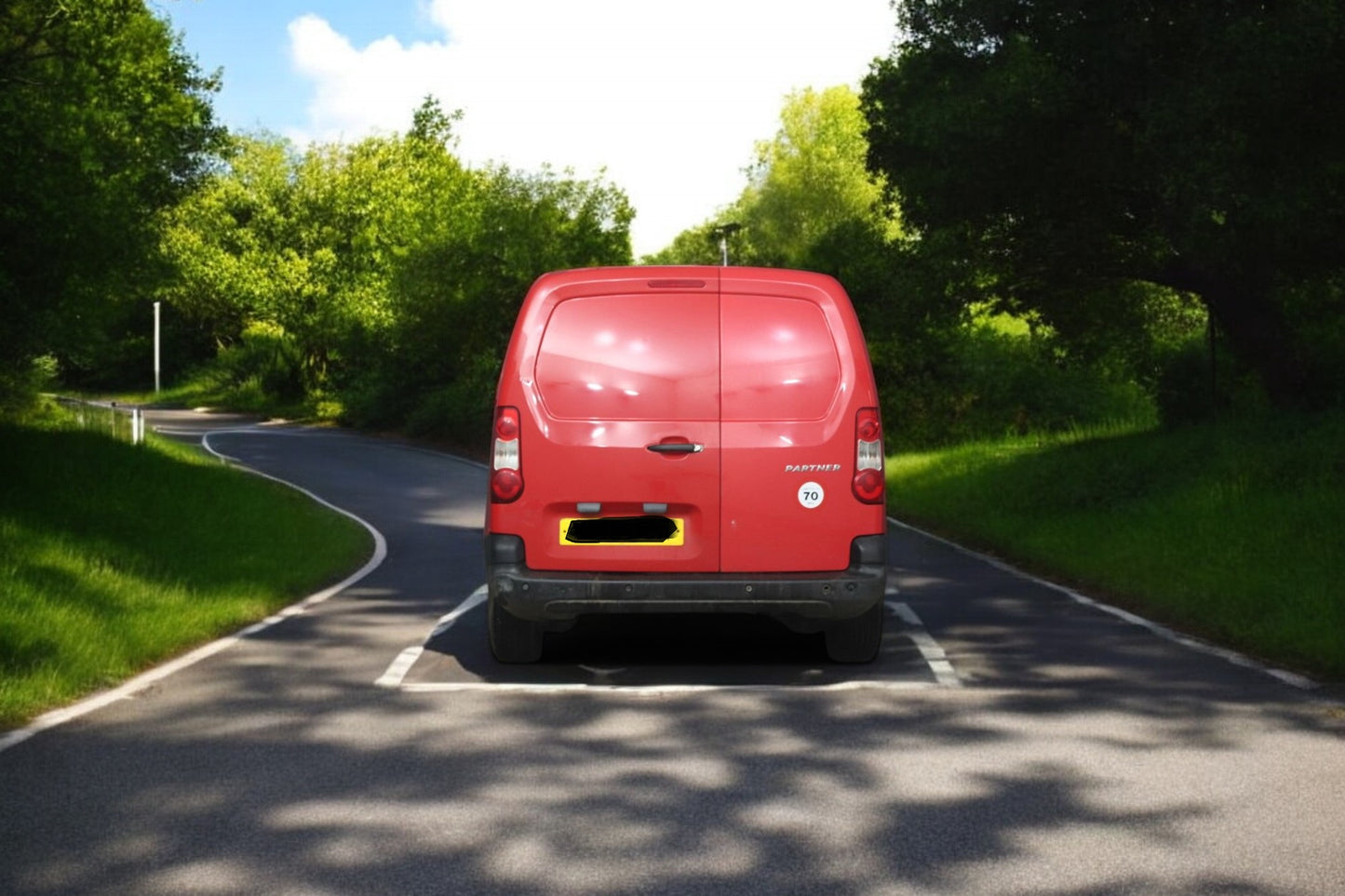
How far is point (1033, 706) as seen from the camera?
762cm

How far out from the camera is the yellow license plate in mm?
8094

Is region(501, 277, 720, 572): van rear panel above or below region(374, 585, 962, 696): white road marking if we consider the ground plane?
above

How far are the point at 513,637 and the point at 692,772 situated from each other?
2.86 metres

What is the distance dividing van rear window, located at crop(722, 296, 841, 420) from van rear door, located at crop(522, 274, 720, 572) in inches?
3.8

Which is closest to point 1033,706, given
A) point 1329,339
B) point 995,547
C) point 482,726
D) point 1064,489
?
point 482,726

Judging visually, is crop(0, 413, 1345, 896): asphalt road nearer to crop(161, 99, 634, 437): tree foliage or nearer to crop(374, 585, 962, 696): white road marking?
crop(374, 585, 962, 696): white road marking

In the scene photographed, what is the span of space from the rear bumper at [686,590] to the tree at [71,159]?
11981mm

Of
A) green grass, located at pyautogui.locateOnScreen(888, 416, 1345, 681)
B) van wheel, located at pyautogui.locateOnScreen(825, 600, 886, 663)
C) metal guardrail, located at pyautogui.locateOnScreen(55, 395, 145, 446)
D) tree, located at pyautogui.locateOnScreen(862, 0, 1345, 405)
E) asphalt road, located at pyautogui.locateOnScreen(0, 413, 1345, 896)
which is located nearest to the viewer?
asphalt road, located at pyautogui.locateOnScreen(0, 413, 1345, 896)

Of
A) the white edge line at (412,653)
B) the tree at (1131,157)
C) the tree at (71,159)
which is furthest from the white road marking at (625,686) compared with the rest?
the tree at (71,159)

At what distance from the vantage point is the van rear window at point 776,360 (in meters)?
8.09

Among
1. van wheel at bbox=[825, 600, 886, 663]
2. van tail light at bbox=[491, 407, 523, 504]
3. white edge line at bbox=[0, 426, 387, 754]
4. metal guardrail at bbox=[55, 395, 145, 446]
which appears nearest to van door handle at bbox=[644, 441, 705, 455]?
van tail light at bbox=[491, 407, 523, 504]

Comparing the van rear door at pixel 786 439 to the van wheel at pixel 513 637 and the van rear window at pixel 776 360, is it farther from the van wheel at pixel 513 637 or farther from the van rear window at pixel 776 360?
the van wheel at pixel 513 637

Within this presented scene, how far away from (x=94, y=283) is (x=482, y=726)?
77.8 feet

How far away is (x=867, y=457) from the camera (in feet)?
26.9
